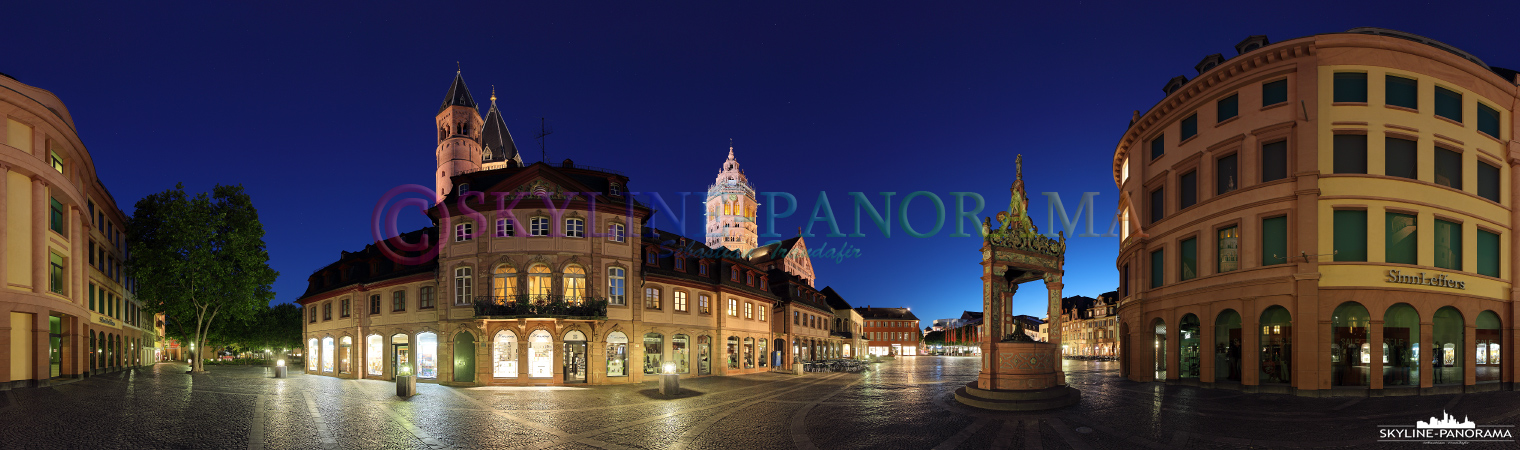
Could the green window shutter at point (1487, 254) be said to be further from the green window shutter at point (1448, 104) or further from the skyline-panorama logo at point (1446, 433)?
the skyline-panorama logo at point (1446, 433)

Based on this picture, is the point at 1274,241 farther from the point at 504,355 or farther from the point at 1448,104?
the point at 504,355

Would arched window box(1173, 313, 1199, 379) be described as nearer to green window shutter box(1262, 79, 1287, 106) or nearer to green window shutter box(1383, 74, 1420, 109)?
green window shutter box(1262, 79, 1287, 106)

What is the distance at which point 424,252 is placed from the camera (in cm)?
3697

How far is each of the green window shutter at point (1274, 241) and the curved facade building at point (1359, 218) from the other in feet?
0.23

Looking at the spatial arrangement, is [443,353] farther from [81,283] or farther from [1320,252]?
[1320,252]

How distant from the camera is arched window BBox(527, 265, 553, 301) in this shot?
33.3 meters

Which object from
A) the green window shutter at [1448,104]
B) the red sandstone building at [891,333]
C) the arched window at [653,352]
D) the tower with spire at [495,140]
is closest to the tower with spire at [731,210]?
the red sandstone building at [891,333]

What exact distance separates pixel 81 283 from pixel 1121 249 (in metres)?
53.3

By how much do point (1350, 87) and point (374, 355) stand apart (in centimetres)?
4494

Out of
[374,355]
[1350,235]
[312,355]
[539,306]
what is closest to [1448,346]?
[1350,235]

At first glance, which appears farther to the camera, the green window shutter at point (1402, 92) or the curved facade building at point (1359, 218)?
the green window shutter at point (1402, 92)

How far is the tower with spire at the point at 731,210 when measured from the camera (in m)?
142

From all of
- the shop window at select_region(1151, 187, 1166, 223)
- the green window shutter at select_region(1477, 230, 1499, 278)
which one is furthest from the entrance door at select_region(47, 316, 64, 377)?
the green window shutter at select_region(1477, 230, 1499, 278)

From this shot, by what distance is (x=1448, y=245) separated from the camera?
25.2 meters
